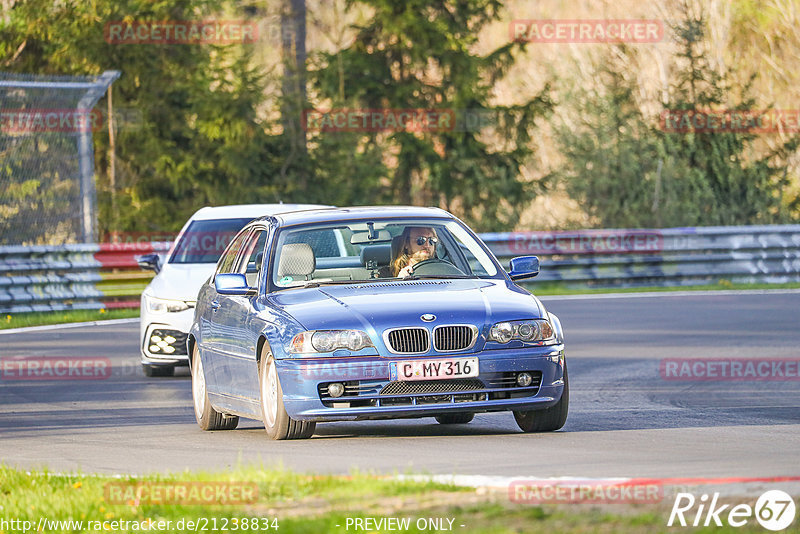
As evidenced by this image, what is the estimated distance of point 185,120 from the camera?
35.1 meters

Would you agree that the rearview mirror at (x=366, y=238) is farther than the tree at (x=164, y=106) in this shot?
No

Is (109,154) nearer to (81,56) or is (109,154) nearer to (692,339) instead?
(81,56)

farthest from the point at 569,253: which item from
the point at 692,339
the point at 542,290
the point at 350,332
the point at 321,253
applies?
the point at 350,332

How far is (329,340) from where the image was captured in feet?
31.6

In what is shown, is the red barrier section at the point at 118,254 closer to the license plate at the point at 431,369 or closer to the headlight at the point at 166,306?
the headlight at the point at 166,306

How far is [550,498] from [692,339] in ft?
37.8

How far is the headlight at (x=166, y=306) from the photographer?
Result: 15273 mm

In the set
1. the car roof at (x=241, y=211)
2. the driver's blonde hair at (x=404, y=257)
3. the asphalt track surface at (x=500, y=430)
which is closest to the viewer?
the asphalt track surface at (x=500, y=430)

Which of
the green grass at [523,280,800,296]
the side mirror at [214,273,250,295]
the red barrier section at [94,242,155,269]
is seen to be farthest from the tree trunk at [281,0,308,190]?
the side mirror at [214,273,250,295]

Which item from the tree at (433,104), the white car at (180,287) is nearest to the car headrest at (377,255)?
the white car at (180,287)

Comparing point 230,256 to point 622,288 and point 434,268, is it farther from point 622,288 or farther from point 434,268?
point 622,288

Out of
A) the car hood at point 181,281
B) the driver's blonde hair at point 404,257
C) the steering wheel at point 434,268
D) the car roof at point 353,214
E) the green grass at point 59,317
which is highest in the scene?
the car roof at point 353,214

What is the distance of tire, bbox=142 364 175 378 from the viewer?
15.6 m

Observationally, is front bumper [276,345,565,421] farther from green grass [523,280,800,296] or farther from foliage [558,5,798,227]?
foliage [558,5,798,227]
